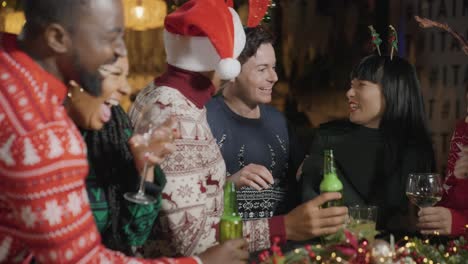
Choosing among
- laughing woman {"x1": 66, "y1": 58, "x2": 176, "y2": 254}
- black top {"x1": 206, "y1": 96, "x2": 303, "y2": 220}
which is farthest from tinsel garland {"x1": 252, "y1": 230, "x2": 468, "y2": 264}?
black top {"x1": 206, "y1": 96, "x2": 303, "y2": 220}

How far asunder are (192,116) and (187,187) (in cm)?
21

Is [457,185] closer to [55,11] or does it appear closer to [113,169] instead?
[113,169]

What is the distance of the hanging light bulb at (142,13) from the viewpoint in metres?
6.29

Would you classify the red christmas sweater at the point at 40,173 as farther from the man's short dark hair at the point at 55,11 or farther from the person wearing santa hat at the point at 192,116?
the person wearing santa hat at the point at 192,116

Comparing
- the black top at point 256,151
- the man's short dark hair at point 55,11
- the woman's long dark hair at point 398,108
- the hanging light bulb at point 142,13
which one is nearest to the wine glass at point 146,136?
the man's short dark hair at point 55,11

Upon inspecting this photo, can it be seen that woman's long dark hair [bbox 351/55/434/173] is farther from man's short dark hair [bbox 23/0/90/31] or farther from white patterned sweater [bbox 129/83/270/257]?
man's short dark hair [bbox 23/0/90/31]

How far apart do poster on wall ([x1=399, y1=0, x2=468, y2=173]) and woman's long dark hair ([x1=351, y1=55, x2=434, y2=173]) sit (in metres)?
2.37

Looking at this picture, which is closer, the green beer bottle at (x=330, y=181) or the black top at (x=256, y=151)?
the green beer bottle at (x=330, y=181)

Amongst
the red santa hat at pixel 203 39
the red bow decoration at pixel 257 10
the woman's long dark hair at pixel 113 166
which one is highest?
the red bow decoration at pixel 257 10

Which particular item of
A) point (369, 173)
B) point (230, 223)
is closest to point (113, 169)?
point (230, 223)

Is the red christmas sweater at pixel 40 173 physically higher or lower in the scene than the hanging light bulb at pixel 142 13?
lower

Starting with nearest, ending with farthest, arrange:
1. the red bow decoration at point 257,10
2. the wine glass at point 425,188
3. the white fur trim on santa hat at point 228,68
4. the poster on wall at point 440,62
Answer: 1. the white fur trim on santa hat at point 228,68
2. the wine glass at point 425,188
3. the red bow decoration at point 257,10
4. the poster on wall at point 440,62

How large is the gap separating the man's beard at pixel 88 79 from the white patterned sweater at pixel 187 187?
1.13ft

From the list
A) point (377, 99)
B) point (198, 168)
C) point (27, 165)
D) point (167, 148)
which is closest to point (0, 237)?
point (27, 165)
